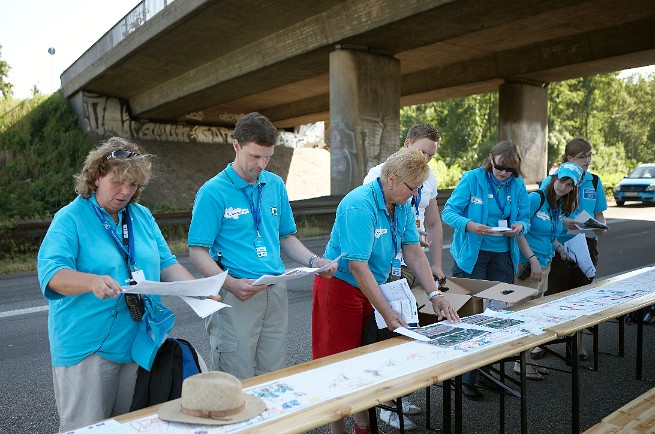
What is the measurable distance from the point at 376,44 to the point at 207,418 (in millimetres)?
14682

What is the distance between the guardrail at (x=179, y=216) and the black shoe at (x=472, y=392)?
403 inches

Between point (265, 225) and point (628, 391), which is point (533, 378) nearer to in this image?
point (628, 391)

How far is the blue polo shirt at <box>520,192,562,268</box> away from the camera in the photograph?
5379 mm

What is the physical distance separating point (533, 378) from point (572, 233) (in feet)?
5.07

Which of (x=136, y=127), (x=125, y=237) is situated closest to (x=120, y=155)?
(x=125, y=237)

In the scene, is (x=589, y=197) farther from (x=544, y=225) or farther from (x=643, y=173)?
(x=643, y=173)

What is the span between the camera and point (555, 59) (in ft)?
60.9

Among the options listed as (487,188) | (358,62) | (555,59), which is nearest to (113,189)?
(487,188)

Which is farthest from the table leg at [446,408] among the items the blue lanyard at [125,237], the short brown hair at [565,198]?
the short brown hair at [565,198]

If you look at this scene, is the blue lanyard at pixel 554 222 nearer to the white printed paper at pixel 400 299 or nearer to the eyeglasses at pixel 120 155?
the white printed paper at pixel 400 299

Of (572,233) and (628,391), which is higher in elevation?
(572,233)

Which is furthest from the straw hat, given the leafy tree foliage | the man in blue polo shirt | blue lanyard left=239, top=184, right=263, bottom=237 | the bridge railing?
the leafy tree foliage

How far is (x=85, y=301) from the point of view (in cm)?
257

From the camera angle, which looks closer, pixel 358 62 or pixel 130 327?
pixel 130 327
